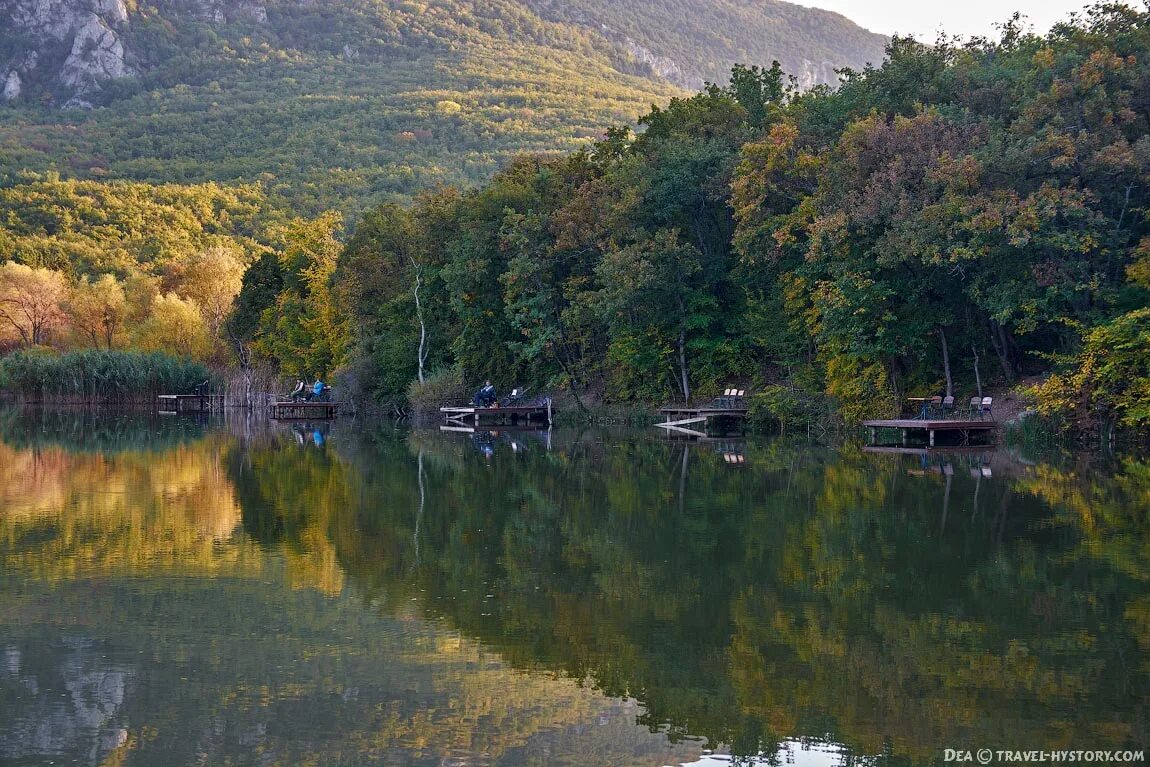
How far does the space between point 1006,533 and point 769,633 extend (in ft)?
20.0

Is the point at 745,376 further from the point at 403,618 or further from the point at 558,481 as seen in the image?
the point at 403,618

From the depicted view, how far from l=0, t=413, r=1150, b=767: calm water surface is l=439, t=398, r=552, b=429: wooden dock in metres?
23.8

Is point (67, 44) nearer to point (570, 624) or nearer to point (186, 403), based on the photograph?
point (186, 403)

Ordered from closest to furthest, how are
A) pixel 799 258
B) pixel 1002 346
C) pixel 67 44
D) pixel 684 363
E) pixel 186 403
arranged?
pixel 1002 346 → pixel 799 258 → pixel 684 363 → pixel 186 403 → pixel 67 44

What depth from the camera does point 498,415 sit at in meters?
45.8

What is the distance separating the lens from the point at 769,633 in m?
9.34

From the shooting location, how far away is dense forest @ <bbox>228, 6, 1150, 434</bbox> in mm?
27531

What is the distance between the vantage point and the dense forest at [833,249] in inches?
1084

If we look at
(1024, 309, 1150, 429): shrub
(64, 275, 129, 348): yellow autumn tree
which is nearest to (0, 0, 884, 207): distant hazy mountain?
(64, 275, 129, 348): yellow autumn tree

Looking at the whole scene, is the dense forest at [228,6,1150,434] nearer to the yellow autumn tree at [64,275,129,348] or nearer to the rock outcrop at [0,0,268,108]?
the yellow autumn tree at [64,275,129,348]

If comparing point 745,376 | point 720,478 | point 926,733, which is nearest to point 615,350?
point 745,376

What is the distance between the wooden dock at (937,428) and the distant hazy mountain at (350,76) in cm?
6109

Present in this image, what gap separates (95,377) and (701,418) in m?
31.8

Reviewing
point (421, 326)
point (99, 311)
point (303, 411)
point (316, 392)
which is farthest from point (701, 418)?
point (99, 311)
